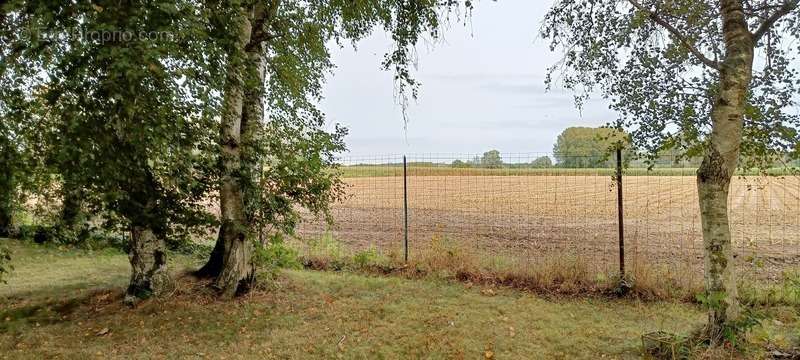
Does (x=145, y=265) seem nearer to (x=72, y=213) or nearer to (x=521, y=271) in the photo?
(x=72, y=213)

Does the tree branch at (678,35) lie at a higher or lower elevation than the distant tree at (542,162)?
higher

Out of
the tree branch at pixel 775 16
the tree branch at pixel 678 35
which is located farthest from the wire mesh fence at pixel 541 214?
the tree branch at pixel 775 16

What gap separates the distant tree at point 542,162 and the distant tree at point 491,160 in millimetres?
613

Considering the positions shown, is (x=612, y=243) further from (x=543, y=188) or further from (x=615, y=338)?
(x=615, y=338)

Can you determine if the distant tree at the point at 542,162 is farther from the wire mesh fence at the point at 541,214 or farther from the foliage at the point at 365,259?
the foliage at the point at 365,259

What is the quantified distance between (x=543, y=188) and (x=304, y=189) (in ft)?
16.6

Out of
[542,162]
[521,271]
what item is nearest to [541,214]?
[542,162]

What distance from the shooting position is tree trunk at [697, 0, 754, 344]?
3418mm

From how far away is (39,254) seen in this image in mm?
8016

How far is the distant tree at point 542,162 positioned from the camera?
703 centimetres

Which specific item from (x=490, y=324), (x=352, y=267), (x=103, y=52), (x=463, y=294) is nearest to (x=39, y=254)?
(x=352, y=267)

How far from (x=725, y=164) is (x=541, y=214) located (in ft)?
19.9

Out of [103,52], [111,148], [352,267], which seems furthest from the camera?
[352,267]

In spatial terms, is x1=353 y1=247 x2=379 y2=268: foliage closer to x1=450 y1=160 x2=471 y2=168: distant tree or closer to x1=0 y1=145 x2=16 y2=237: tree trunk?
x1=450 y1=160 x2=471 y2=168: distant tree
